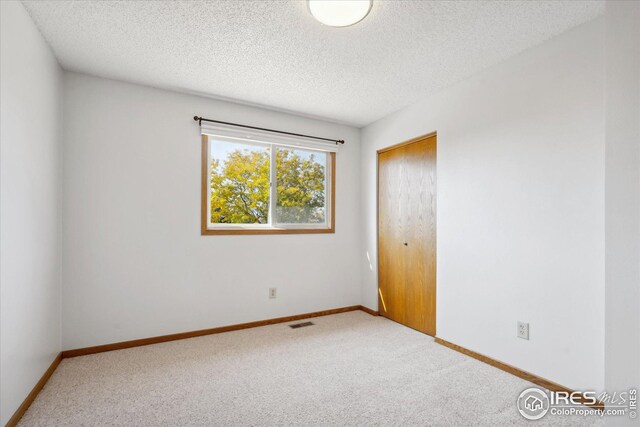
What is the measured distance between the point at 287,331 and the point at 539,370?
218 cm

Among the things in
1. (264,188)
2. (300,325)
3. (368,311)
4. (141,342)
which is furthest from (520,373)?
(141,342)

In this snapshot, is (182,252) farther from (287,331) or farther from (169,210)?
(287,331)

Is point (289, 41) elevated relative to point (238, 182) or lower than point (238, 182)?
elevated

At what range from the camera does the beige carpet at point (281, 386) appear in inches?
72.6

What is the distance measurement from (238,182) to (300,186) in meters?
0.76

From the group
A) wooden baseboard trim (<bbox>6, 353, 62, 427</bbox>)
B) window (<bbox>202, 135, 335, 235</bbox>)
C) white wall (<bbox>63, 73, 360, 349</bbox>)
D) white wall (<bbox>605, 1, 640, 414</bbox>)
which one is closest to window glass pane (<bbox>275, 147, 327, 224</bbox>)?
window (<bbox>202, 135, 335, 235</bbox>)

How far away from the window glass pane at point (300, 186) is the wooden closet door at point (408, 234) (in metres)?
0.74

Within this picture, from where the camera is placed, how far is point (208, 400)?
2.02m

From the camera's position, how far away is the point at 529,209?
2.32 m

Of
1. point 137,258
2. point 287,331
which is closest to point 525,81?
point 287,331

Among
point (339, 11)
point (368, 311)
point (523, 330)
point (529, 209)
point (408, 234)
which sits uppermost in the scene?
point (339, 11)

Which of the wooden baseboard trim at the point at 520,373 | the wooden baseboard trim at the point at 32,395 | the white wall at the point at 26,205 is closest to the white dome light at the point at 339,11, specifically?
the white wall at the point at 26,205

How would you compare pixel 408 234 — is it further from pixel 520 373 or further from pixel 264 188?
pixel 264 188

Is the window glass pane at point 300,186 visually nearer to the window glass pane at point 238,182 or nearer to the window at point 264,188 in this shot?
the window at point 264,188
